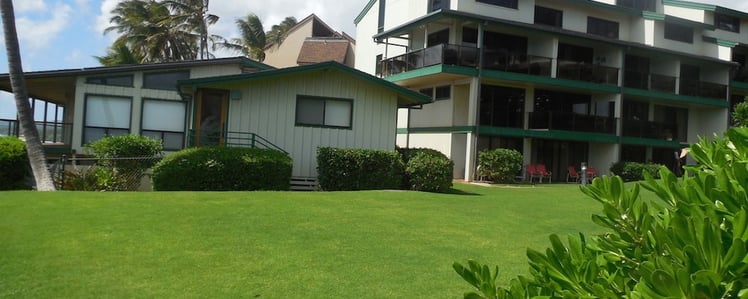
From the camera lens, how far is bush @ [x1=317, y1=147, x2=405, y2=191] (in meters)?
17.7

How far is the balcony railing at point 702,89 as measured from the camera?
3209 cm

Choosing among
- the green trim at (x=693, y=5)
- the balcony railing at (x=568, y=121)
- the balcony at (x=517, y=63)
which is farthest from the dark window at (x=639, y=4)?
the balcony at (x=517, y=63)

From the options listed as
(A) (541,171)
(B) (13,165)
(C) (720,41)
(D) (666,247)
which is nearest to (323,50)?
A: (A) (541,171)

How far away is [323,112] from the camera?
20281 mm

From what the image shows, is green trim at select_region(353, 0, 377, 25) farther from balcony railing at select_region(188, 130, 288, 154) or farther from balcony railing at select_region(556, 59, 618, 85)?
balcony railing at select_region(188, 130, 288, 154)

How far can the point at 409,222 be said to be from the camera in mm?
10688

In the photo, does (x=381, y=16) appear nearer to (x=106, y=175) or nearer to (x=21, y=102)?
(x=106, y=175)

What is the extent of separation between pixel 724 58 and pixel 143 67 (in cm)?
3209

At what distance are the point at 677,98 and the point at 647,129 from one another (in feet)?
8.30

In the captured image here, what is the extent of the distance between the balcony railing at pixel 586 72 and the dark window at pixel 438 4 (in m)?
6.21

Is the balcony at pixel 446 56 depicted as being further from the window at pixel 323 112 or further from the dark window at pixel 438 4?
the window at pixel 323 112

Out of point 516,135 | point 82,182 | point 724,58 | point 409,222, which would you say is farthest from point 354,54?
point 409,222

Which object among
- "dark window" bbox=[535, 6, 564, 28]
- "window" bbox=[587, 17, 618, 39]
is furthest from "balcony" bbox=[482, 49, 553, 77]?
"window" bbox=[587, 17, 618, 39]

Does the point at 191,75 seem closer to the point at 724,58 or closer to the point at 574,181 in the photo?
the point at 574,181
